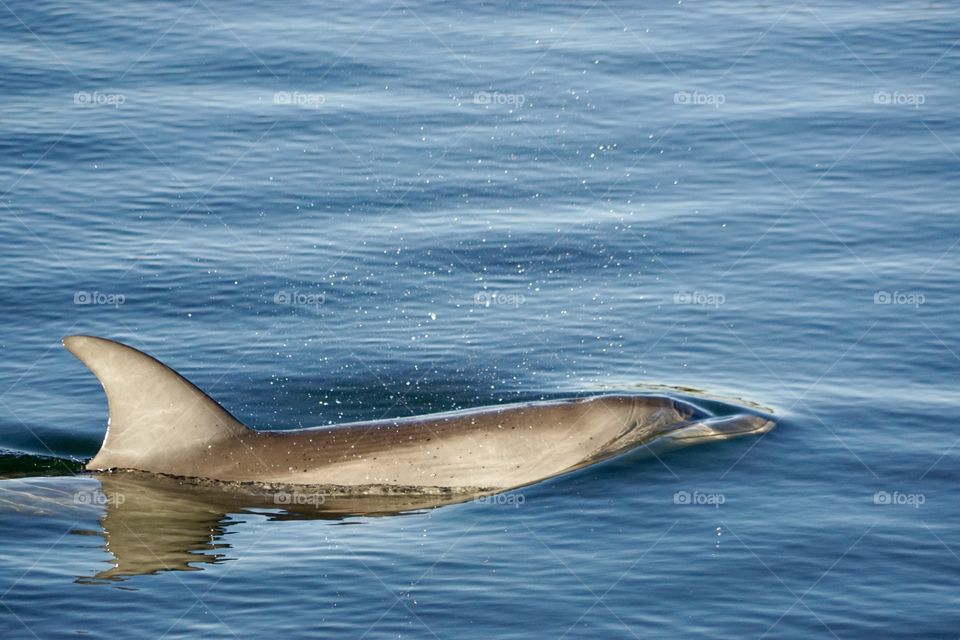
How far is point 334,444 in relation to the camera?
54.0 feet

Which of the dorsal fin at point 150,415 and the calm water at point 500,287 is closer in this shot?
the calm water at point 500,287

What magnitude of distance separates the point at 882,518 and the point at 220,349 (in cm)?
868

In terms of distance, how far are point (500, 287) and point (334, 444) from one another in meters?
6.64

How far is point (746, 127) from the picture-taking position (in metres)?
28.9

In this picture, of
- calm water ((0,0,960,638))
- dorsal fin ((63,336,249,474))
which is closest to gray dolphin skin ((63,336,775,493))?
dorsal fin ((63,336,249,474))

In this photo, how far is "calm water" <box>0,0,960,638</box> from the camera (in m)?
14.4

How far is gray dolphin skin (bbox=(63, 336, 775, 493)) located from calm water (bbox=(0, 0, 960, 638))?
14.2 inches

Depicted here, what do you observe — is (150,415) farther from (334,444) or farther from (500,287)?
(500,287)

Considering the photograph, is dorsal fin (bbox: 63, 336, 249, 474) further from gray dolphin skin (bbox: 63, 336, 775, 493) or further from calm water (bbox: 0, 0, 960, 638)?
calm water (bbox: 0, 0, 960, 638)

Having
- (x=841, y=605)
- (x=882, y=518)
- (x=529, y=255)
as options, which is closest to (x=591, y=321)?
(x=529, y=255)

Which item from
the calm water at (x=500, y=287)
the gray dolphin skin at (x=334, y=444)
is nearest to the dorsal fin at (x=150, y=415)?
the gray dolphin skin at (x=334, y=444)

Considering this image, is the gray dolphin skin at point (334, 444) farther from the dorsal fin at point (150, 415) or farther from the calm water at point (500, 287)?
the calm water at point (500, 287)

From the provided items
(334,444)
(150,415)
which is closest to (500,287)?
(334,444)

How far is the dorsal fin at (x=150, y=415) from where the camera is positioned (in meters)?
15.6
